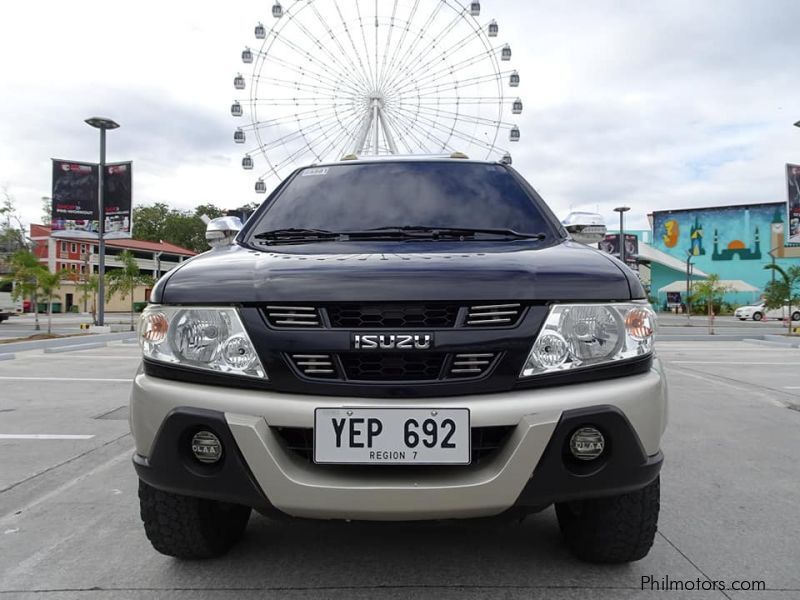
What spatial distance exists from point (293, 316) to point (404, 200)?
129 centimetres

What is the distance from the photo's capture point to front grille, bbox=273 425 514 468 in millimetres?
1860

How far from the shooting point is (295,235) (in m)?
2.72

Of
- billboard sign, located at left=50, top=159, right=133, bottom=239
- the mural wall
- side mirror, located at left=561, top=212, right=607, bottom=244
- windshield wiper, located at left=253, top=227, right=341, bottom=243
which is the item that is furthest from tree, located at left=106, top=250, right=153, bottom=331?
the mural wall

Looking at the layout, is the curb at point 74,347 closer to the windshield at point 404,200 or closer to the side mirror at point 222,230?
the side mirror at point 222,230

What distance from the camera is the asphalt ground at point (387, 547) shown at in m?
2.17

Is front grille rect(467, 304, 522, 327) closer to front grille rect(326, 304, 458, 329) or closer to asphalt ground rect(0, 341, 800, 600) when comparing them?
front grille rect(326, 304, 458, 329)

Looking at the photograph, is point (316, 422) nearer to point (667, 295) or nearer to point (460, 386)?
point (460, 386)

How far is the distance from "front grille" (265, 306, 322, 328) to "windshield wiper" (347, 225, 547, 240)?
2.53 feet

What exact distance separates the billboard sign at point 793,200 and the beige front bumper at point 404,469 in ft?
62.7

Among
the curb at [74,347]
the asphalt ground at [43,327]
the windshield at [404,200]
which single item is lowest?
the curb at [74,347]

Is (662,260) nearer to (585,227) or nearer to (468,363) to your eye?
(585,227)

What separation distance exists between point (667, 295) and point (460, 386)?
186 ft

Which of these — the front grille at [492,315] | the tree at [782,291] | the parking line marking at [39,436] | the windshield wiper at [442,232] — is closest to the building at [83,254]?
the tree at [782,291]

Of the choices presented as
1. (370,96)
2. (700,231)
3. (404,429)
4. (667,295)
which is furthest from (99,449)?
(700,231)
